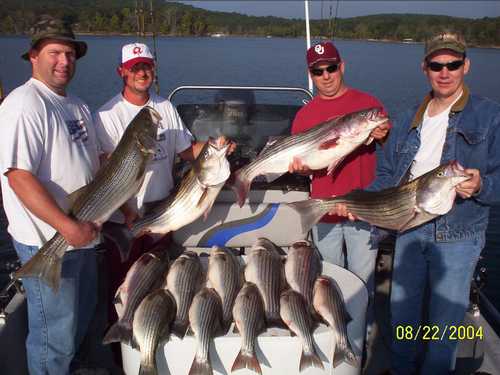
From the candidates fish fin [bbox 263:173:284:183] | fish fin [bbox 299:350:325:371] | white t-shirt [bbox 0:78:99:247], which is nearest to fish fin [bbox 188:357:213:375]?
fish fin [bbox 299:350:325:371]

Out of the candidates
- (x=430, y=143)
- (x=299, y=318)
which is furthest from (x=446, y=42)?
(x=299, y=318)

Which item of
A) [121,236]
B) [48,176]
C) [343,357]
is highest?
[48,176]

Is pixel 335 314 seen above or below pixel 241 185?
below

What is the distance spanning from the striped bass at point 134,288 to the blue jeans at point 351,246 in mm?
1439

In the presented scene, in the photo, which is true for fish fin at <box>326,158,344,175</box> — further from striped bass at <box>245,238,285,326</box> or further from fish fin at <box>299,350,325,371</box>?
Answer: fish fin at <box>299,350,325,371</box>

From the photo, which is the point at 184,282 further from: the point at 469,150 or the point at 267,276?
the point at 469,150

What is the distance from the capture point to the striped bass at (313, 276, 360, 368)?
2.89m

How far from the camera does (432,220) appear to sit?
3412 mm

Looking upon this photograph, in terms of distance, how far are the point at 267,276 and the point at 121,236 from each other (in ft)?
3.91

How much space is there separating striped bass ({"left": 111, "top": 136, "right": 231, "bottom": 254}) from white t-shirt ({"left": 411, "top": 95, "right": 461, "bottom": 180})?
58.7 inches

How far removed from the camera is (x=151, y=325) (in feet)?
9.31

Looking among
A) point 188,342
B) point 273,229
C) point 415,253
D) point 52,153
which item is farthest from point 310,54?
point 188,342

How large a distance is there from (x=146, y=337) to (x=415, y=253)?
6.94ft

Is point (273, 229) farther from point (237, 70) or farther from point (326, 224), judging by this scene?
point (237, 70)
